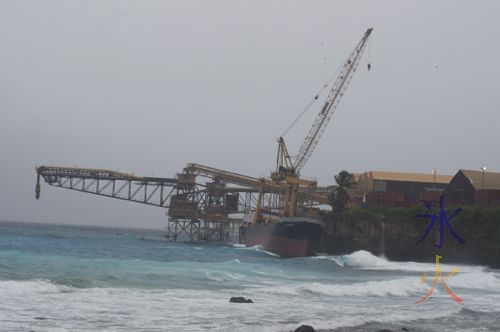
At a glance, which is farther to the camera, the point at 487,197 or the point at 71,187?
the point at 71,187

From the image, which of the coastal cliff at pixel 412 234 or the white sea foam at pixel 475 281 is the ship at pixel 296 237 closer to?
the coastal cliff at pixel 412 234

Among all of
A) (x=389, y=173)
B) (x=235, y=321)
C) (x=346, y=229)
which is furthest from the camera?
(x=389, y=173)

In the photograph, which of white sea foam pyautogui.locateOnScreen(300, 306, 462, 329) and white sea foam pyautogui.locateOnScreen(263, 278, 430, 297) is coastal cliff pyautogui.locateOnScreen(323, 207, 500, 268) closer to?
white sea foam pyautogui.locateOnScreen(263, 278, 430, 297)

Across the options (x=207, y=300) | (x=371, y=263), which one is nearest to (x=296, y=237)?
(x=371, y=263)

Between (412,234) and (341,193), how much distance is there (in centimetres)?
1576

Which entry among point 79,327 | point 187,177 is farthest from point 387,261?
point 79,327

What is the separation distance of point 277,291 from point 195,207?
7857cm

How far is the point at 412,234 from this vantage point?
74000 millimetres

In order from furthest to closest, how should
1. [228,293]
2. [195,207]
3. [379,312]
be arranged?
1. [195,207]
2. [228,293]
3. [379,312]

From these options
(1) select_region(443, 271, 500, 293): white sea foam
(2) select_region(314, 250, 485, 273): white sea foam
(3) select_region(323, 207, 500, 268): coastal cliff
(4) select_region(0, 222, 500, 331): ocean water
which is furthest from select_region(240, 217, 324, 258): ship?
(4) select_region(0, 222, 500, 331): ocean water

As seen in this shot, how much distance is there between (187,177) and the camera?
350ft

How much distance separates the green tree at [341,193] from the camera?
88.1m

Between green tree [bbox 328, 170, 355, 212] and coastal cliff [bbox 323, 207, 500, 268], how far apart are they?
1.45 meters

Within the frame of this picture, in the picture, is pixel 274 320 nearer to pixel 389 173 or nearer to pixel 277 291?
Answer: pixel 277 291
